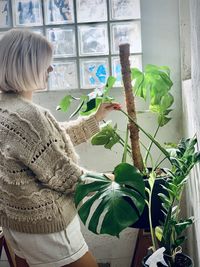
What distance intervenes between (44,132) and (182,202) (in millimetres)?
1065

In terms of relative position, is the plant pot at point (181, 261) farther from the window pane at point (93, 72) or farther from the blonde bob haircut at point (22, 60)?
the window pane at point (93, 72)

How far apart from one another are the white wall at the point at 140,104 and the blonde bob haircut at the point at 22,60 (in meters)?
0.72

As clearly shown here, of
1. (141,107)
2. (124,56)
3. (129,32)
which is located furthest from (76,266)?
(129,32)

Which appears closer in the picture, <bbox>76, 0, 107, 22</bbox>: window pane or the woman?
the woman

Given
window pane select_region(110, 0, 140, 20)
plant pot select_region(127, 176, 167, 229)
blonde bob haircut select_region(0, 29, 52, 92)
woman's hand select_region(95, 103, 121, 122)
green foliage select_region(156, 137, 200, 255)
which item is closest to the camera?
green foliage select_region(156, 137, 200, 255)

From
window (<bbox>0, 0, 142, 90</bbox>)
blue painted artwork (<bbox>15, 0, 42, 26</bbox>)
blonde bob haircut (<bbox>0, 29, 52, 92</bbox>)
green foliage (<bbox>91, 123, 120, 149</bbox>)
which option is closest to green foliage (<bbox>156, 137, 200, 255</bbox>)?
green foliage (<bbox>91, 123, 120, 149</bbox>)

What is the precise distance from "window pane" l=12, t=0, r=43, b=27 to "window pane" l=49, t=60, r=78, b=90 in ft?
0.80

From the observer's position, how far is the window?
211 centimetres

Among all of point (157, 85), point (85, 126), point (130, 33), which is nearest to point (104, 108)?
point (85, 126)

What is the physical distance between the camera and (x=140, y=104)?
216 cm

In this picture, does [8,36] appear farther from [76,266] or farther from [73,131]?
[76,266]

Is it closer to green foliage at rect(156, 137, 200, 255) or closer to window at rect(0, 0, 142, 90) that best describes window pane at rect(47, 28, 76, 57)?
window at rect(0, 0, 142, 90)

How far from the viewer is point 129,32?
2117 mm

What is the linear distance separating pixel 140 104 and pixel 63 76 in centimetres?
43
